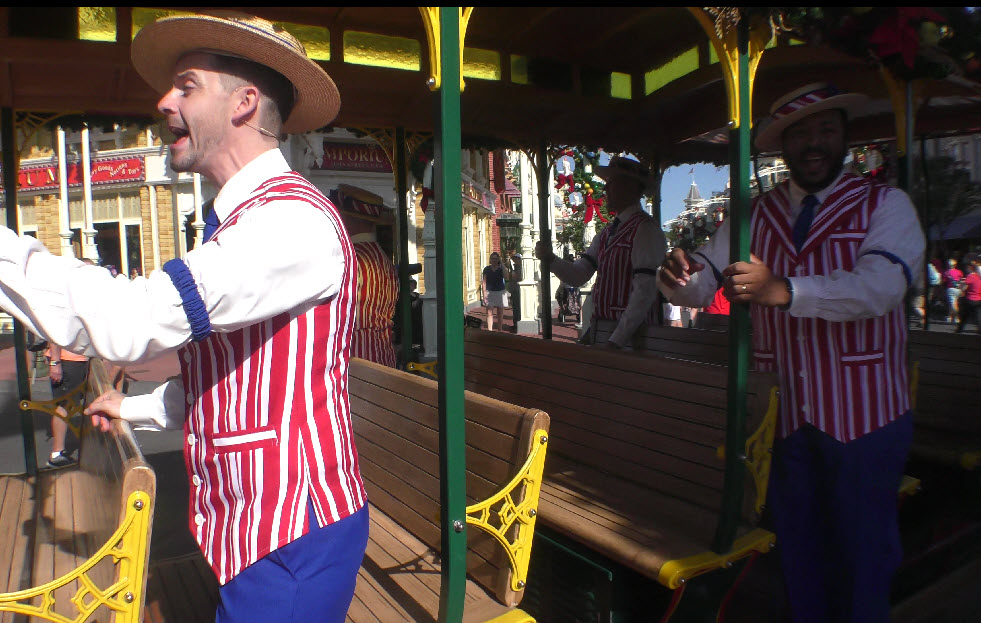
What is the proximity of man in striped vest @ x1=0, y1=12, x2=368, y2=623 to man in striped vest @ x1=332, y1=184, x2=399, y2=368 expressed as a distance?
2.60 meters

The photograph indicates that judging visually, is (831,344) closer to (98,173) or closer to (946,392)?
(946,392)

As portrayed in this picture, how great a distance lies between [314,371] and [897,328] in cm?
194

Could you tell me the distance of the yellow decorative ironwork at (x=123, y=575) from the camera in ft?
4.88

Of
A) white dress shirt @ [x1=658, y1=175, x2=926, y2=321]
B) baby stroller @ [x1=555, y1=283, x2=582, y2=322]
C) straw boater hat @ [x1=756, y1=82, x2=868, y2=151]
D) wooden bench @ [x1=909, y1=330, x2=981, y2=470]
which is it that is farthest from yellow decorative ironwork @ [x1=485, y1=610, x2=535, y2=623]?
baby stroller @ [x1=555, y1=283, x2=582, y2=322]

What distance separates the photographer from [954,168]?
25.0 ft

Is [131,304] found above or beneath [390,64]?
beneath

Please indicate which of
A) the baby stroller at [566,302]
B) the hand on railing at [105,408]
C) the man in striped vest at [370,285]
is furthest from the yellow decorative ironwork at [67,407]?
the baby stroller at [566,302]

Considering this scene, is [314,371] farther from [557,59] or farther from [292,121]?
[557,59]

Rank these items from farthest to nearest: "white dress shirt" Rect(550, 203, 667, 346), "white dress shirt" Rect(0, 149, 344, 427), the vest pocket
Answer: "white dress shirt" Rect(550, 203, 667, 346) < the vest pocket < "white dress shirt" Rect(0, 149, 344, 427)

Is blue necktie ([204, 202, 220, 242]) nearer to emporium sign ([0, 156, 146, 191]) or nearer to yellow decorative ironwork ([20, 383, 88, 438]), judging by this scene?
yellow decorative ironwork ([20, 383, 88, 438])

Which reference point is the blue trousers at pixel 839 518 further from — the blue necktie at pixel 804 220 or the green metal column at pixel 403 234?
the green metal column at pixel 403 234

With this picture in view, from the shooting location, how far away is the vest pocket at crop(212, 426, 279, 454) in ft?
4.41

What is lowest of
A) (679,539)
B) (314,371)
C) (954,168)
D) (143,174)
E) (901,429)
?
(679,539)

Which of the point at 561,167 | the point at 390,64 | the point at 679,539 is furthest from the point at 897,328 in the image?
the point at 561,167
